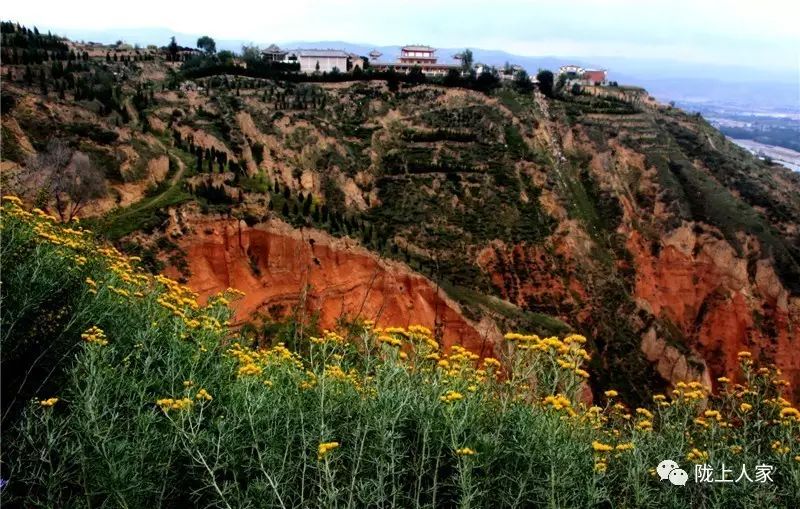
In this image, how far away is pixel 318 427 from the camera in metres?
8.09

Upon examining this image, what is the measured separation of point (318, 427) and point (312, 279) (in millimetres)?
28718

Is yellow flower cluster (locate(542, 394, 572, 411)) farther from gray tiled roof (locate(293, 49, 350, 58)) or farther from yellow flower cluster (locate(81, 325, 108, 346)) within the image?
gray tiled roof (locate(293, 49, 350, 58))

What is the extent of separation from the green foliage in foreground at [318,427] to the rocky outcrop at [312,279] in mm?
22205

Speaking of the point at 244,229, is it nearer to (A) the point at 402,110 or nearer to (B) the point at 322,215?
(B) the point at 322,215

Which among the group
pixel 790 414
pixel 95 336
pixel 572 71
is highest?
pixel 572 71

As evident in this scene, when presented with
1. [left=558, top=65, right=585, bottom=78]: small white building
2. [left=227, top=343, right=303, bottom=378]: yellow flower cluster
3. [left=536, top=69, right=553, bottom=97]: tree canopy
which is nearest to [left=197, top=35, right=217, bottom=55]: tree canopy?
[left=536, top=69, right=553, bottom=97]: tree canopy

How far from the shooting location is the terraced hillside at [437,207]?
3447 cm

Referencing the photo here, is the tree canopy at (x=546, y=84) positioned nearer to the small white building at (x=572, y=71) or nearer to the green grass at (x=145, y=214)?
the small white building at (x=572, y=71)

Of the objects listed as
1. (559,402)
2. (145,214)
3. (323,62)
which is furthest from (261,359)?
(323,62)

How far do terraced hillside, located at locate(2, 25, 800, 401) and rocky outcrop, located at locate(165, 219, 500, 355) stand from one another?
12 centimetres

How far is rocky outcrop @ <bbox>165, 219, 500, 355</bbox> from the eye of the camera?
33219mm

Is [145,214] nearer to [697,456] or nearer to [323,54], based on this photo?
[697,456]

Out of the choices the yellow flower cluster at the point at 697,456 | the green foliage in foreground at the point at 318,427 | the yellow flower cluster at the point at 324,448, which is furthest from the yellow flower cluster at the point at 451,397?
the yellow flower cluster at the point at 697,456

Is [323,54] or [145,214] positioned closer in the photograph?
[145,214]
